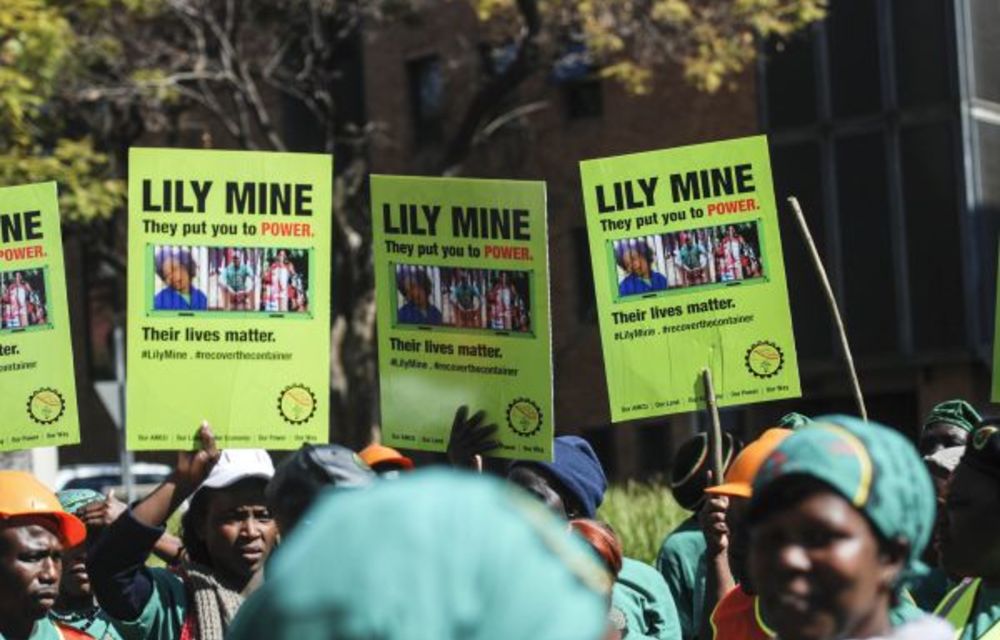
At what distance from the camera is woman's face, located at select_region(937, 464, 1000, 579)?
4336 mm

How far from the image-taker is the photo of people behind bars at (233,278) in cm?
596

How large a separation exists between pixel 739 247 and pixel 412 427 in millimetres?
1327

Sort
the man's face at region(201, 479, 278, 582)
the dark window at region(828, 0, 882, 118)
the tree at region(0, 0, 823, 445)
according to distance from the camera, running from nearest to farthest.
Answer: the man's face at region(201, 479, 278, 582) → the tree at region(0, 0, 823, 445) → the dark window at region(828, 0, 882, 118)

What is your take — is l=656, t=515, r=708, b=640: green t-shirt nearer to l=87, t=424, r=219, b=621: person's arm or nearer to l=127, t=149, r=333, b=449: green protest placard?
l=127, t=149, r=333, b=449: green protest placard

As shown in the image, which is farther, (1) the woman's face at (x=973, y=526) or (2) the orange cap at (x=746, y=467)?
(2) the orange cap at (x=746, y=467)

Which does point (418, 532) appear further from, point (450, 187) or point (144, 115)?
point (144, 115)

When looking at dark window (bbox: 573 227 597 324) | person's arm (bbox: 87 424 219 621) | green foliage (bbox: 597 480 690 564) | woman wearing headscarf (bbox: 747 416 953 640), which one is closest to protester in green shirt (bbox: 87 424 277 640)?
person's arm (bbox: 87 424 219 621)

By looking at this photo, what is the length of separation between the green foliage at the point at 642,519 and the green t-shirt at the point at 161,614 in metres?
4.91

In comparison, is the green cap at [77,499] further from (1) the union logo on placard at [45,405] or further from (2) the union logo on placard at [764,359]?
(2) the union logo on placard at [764,359]

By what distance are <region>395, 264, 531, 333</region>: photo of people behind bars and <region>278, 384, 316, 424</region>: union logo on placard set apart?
1.43 ft

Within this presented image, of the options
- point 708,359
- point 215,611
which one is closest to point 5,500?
point 215,611

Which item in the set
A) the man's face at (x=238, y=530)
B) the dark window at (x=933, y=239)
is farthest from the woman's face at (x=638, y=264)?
the dark window at (x=933, y=239)

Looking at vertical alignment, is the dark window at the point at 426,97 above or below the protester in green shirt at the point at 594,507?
above

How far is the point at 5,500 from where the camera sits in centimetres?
494
